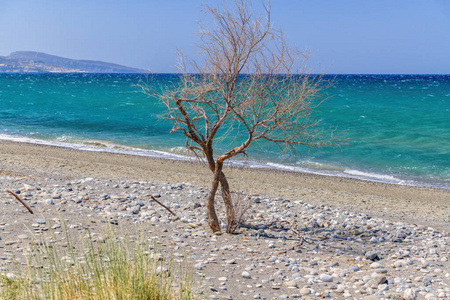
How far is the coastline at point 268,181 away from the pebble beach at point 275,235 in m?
0.13

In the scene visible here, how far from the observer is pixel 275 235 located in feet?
27.2

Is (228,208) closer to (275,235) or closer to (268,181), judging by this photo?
(275,235)

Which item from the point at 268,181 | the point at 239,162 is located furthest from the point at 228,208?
the point at 239,162

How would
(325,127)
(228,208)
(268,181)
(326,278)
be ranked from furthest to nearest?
(325,127), (268,181), (228,208), (326,278)

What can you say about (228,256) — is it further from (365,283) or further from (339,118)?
(339,118)

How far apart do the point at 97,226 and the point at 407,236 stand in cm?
601

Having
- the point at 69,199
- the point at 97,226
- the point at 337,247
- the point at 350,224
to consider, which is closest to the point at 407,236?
the point at 350,224

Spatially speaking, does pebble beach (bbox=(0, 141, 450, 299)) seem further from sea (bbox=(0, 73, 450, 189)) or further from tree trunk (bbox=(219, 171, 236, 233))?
sea (bbox=(0, 73, 450, 189))

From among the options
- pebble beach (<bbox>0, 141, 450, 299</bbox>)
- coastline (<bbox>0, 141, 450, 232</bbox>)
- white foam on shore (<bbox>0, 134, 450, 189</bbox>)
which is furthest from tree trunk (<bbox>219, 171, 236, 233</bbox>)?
white foam on shore (<bbox>0, 134, 450, 189</bbox>)

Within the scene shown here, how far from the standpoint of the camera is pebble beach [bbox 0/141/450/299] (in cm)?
597

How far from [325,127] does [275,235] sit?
23.7m

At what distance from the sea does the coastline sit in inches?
53.3

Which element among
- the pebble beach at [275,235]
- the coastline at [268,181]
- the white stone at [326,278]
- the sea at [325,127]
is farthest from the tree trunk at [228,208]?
the coastline at [268,181]

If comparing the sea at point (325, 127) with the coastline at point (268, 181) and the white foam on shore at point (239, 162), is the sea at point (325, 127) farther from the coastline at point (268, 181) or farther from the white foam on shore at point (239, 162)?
the coastline at point (268, 181)
